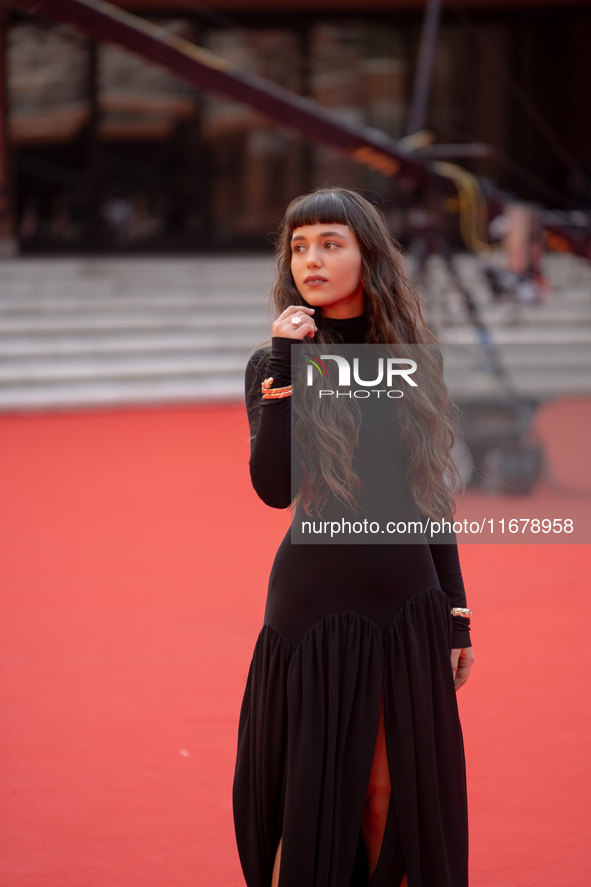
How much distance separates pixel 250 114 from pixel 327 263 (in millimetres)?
13798

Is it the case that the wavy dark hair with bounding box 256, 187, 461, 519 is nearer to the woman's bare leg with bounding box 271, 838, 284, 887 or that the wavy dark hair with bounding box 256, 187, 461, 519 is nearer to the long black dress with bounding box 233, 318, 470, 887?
the long black dress with bounding box 233, 318, 470, 887

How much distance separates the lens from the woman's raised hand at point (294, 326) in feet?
5.22

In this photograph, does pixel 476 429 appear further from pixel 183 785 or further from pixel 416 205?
pixel 183 785

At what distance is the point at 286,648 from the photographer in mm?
1688

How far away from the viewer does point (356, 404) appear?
5.65 ft

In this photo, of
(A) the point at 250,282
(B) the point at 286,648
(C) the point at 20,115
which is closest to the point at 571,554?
(B) the point at 286,648

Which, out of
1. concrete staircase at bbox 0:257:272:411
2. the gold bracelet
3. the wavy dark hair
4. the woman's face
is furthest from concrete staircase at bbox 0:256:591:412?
the gold bracelet

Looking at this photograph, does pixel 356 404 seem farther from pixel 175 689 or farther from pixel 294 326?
pixel 175 689

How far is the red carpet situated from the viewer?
94.5 inches

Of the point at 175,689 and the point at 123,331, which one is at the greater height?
the point at 123,331

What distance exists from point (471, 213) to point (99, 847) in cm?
529

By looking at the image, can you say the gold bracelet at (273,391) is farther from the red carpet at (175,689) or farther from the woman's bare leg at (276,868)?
the red carpet at (175,689)

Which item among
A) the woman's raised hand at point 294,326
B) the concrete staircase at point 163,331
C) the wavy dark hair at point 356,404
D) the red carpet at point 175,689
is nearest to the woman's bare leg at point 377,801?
the wavy dark hair at point 356,404

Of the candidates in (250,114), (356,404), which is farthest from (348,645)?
(250,114)
